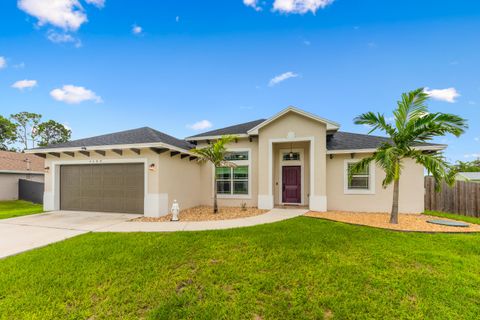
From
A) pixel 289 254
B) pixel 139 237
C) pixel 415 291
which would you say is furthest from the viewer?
pixel 139 237

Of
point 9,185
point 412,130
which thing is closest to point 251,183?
point 412,130

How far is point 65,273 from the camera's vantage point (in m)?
3.97

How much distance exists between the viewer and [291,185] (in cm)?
1102

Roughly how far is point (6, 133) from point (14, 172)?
18.6 m

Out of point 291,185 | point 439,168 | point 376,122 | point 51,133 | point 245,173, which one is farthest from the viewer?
point 51,133

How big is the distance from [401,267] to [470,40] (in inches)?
495

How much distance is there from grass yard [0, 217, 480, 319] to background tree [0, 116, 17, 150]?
113 feet

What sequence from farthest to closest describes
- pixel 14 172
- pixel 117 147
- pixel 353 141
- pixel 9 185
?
pixel 14 172, pixel 9 185, pixel 353 141, pixel 117 147

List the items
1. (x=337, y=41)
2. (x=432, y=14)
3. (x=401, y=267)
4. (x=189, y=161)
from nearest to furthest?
(x=401, y=267), (x=432, y=14), (x=189, y=161), (x=337, y=41)

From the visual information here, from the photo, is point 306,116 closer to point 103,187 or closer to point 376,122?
point 376,122

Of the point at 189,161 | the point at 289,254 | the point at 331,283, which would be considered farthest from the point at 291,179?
the point at 331,283

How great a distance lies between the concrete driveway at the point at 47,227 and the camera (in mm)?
5488

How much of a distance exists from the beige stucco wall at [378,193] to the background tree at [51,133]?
132 ft

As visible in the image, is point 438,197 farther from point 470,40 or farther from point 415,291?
point 415,291
